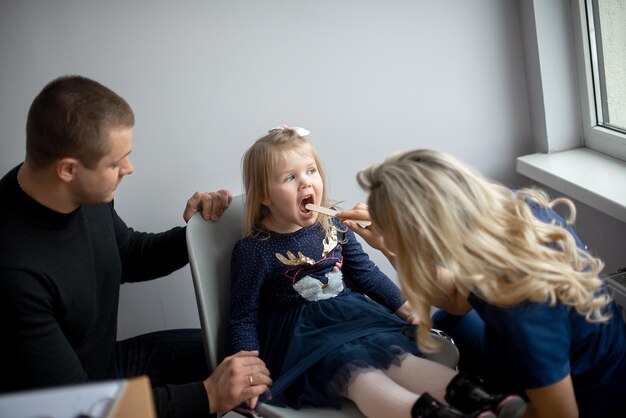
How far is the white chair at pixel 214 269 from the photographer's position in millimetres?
1786

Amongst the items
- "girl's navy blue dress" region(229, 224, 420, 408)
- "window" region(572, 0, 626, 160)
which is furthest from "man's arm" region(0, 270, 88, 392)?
"window" region(572, 0, 626, 160)

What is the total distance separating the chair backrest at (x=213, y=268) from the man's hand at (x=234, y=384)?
0.49 ft

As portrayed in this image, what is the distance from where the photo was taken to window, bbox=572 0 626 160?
203 centimetres

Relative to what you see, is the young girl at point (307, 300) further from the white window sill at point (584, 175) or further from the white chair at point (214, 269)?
the white window sill at point (584, 175)

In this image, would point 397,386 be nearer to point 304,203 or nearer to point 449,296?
point 449,296

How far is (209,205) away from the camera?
74.8 inches

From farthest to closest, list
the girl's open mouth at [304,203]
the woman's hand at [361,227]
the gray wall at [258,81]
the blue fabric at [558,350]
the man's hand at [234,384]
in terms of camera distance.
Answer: the gray wall at [258,81]
the girl's open mouth at [304,203]
the woman's hand at [361,227]
the man's hand at [234,384]
the blue fabric at [558,350]

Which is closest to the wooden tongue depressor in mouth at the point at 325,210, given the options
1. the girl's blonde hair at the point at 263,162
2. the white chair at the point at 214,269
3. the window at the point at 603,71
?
the girl's blonde hair at the point at 263,162

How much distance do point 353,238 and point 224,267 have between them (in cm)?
36

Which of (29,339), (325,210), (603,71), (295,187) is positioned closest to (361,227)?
(325,210)

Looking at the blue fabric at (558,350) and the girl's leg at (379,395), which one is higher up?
the blue fabric at (558,350)

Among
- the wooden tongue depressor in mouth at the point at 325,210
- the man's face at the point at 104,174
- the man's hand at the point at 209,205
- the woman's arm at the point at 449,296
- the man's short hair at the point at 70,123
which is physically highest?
the man's short hair at the point at 70,123

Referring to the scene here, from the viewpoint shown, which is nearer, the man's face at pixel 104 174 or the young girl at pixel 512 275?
the young girl at pixel 512 275

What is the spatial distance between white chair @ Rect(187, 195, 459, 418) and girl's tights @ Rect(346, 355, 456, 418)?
0.12 meters
